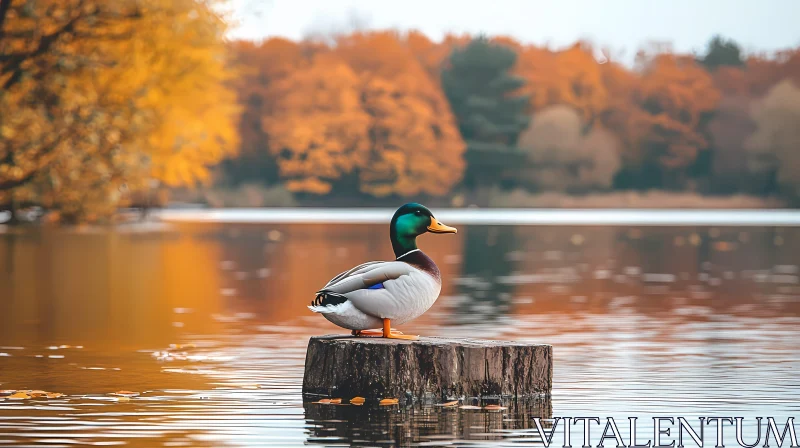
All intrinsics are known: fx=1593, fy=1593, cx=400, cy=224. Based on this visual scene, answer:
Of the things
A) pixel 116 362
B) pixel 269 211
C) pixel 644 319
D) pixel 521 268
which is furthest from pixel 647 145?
pixel 116 362

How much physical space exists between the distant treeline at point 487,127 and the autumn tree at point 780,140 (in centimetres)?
9

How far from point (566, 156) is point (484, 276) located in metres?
73.4

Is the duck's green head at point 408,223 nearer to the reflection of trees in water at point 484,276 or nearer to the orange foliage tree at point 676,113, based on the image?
the reflection of trees in water at point 484,276

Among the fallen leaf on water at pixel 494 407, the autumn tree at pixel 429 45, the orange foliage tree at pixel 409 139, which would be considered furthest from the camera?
the autumn tree at pixel 429 45

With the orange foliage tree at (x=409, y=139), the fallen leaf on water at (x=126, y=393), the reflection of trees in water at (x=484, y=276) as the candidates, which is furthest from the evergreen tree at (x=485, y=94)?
the fallen leaf on water at (x=126, y=393)

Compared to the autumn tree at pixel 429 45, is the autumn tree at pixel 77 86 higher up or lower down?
lower down

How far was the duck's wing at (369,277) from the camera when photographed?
12.4m

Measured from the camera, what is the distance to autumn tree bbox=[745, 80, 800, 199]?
10162 centimetres

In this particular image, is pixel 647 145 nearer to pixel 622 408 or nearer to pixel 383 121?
pixel 383 121

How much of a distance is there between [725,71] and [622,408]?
357 feet

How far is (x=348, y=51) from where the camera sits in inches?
4503

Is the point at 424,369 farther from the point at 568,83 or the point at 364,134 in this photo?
the point at 568,83

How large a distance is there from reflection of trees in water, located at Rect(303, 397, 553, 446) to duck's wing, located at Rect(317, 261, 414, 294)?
36.3 inches

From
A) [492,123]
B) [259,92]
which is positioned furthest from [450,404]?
[259,92]
